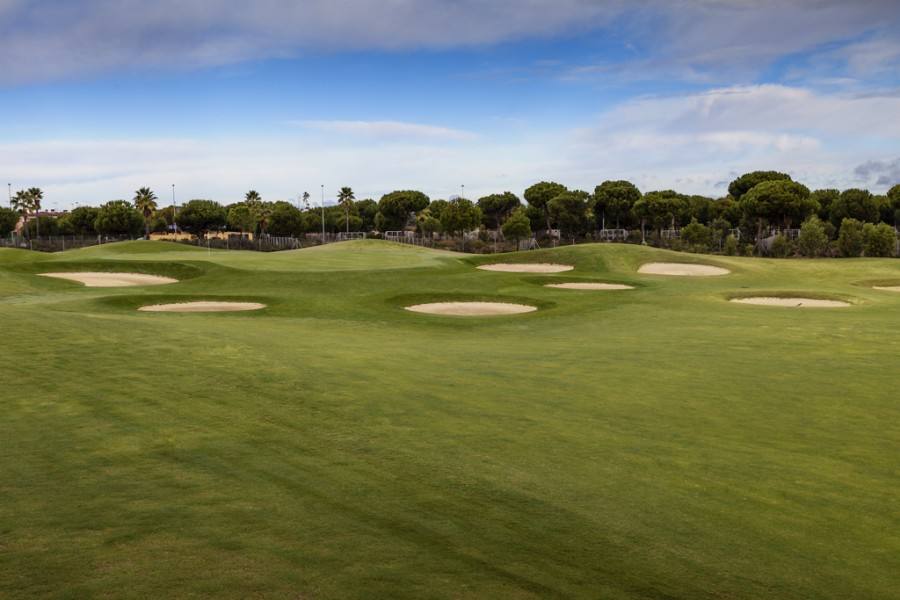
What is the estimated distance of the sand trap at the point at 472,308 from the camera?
31906 millimetres

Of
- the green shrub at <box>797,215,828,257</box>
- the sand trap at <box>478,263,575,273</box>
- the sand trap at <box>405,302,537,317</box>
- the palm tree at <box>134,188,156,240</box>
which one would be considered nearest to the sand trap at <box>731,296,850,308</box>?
the sand trap at <box>405,302,537,317</box>

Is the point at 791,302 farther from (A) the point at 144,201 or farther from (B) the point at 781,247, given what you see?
(A) the point at 144,201

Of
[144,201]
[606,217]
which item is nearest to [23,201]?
[144,201]

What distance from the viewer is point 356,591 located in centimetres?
590

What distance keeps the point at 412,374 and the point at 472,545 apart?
8056 mm

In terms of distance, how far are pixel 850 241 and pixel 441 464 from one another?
266 ft

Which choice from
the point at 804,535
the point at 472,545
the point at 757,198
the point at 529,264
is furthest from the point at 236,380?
the point at 757,198

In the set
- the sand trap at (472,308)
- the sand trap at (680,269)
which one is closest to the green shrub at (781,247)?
the sand trap at (680,269)

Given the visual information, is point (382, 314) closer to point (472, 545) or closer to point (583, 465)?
point (583, 465)

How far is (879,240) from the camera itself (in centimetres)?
7669

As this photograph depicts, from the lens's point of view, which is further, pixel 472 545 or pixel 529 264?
pixel 529 264

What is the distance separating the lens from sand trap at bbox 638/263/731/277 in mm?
52688

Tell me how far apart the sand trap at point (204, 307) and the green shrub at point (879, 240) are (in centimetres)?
6910

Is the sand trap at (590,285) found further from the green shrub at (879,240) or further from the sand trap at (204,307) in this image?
the green shrub at (879,240)
